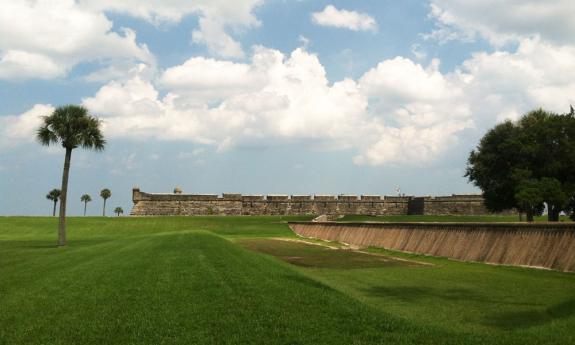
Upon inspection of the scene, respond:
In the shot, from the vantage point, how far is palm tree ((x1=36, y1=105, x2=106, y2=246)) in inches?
1495

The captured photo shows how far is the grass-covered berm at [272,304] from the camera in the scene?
790 centimetres

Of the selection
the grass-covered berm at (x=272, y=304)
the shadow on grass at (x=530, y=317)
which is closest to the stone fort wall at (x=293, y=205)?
the grass-covered berm at (x=272, y=304)

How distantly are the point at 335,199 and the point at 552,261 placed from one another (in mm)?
70020

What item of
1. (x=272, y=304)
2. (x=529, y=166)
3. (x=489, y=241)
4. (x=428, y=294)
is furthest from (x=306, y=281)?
(x=529, y=166)

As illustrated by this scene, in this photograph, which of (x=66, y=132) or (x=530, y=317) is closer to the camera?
(x=530, y=317)

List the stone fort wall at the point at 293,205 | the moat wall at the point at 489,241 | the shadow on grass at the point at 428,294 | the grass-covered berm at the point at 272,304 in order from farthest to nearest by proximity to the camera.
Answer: the stone fort wall at the point at 293,205, the moat wall at the point at 489,241, the shadow on grass at the point at 428,294, the grass-covered berm at the point at 272,304

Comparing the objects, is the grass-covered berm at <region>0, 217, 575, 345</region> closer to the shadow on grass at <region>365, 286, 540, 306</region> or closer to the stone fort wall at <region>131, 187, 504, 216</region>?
the shadow on grass at <region>365, 286, 540, 306</region>

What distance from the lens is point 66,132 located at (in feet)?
125

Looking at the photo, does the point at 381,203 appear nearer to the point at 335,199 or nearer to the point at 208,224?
the point at 335,199

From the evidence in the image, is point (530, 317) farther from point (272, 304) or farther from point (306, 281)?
point (306, 281)

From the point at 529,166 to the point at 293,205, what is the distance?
45.3 meters

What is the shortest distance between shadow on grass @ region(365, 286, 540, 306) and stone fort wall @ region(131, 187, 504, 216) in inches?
2810

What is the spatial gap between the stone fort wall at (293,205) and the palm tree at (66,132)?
1775 inches

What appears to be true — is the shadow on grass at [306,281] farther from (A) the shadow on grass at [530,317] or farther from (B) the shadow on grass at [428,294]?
(A) the shadow on grass at [530,317]
